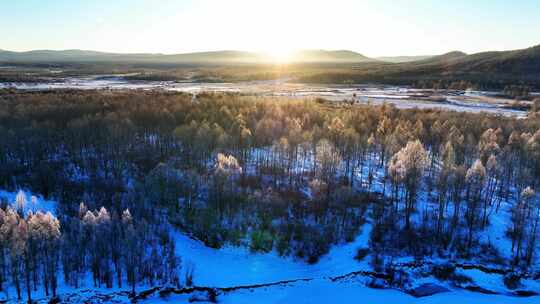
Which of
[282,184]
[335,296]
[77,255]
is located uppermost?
[282,184]

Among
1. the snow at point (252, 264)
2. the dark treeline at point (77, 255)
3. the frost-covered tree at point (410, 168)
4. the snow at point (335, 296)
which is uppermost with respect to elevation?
the frost-covered tree at point (410, 168)

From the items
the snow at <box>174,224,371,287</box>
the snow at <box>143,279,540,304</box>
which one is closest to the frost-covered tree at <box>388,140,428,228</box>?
the snow at <box>174,224,371,287</box>

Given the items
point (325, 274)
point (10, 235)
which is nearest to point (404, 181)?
point (325, 274)

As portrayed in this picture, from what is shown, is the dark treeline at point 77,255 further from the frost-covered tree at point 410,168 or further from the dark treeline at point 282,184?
the frost-covered tree at point 410,168

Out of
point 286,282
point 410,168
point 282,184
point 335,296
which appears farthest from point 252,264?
point 410,168

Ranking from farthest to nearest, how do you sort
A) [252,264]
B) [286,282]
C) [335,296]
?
[252,264] → [286,282] → [335,296]

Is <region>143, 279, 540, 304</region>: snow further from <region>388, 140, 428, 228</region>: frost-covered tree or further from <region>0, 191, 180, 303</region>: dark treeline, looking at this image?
<region>388, 140, 428, 228</region>: frost-covered tree

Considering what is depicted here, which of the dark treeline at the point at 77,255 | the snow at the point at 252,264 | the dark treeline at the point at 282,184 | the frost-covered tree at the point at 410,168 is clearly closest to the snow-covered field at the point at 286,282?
the snow at the point at 252,264

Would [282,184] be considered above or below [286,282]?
above

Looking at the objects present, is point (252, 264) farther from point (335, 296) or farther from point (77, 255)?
point (77, 255)

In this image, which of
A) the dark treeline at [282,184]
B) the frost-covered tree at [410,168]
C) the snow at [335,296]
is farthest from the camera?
the frost-covered tree at [410,168]
